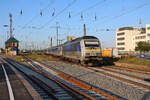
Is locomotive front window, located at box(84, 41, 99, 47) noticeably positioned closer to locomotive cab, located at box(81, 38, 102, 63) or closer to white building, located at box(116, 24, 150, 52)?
locomotive cab, located at box(81, 38, 102, 63)

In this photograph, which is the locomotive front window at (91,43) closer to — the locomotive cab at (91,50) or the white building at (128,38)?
the locomotive cab at (91,50)

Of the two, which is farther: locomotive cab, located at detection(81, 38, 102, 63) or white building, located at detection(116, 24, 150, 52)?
white building, located at detection(116, 24, 150, 52)

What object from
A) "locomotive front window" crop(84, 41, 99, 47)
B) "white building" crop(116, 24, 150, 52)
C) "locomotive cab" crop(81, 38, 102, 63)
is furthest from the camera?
"white building" crop(116, 24, 150, 52)

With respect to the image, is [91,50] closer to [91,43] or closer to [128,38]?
[91,43]

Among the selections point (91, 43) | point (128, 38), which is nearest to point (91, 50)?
point (91, 43)

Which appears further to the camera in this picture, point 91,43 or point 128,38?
point 128,38

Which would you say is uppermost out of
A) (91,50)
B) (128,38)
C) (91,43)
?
(128,38)

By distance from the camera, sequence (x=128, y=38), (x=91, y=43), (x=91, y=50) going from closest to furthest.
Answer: (x=91, y=50), (x=91, y=43), (x=128, y=38)

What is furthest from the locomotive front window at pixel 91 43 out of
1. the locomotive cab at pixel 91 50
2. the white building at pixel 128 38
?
the white building at pixel 128 38

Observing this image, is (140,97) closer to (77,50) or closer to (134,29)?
(77,50)

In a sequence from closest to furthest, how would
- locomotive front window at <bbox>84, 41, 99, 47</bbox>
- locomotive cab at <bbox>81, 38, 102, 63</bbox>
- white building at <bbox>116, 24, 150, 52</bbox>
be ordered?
locomotive cab at <bbox>81, 38, 102, 63</bbox> < locomotive front window at <bbox>84, 41, 99, 47</bbox> < white building at <bbox>116, 24, 150, 52</bbox>

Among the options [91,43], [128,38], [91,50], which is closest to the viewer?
[91,50]

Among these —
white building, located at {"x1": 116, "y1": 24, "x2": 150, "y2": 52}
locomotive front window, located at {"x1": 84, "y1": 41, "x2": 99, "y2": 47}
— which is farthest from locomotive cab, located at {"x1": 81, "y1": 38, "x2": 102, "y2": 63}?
white building, located at {"x1": 116, "y1": 24, "x2": 150, "y2": 52}

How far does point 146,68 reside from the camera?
63.4ft
